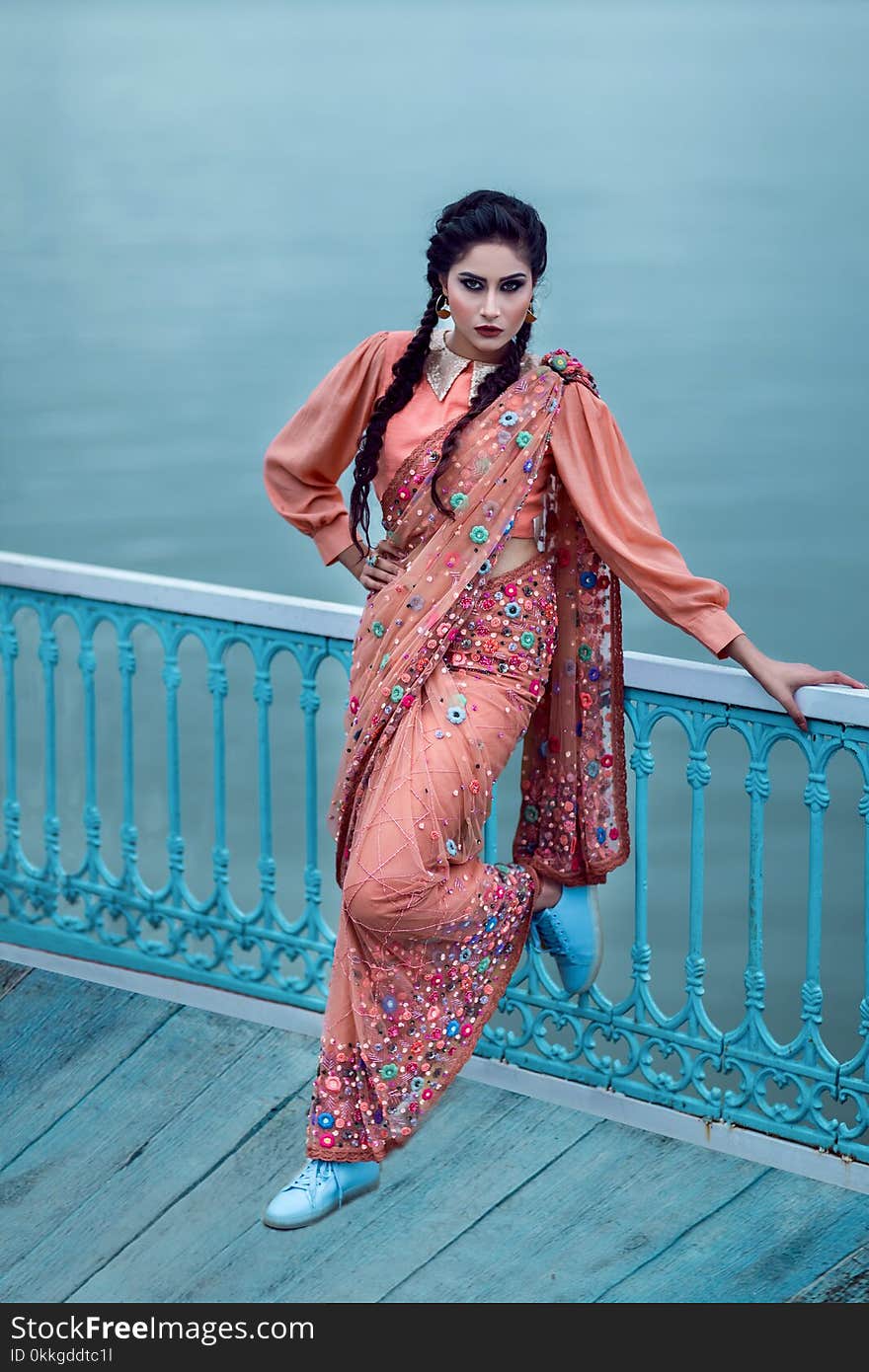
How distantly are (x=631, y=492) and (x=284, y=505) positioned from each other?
24.0 inches

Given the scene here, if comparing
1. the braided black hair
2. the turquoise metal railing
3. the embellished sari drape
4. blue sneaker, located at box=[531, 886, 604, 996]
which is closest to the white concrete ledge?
the turquoise metal railing

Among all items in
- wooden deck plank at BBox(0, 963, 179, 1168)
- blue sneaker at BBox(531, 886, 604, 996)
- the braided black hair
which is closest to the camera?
the braided black hair

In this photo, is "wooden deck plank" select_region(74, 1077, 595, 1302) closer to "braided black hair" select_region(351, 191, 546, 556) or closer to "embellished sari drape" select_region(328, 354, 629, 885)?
"embellished sari drape" select_region(328, 354, 629, 885)

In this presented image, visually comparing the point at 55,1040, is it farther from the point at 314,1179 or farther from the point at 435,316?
the point at 435,316

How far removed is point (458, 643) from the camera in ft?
10.4

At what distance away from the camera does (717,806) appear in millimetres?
6832

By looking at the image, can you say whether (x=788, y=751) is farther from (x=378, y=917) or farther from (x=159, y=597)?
(x=378, y=917)

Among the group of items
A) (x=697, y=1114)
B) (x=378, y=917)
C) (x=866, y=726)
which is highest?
(x=866, y=726)

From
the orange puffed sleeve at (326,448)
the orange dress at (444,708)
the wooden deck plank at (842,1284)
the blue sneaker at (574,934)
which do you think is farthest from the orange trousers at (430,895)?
the wooden deck plank at (842,1284)

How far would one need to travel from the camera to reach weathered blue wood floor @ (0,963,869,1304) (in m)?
3.16

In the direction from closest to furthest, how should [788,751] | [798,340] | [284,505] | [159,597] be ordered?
[284,505] < [159,597] < [788,751] < [798,340]

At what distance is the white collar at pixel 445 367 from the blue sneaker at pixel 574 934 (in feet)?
2.85

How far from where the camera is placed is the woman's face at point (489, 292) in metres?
3.03

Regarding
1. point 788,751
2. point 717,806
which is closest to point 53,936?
point 717,806
